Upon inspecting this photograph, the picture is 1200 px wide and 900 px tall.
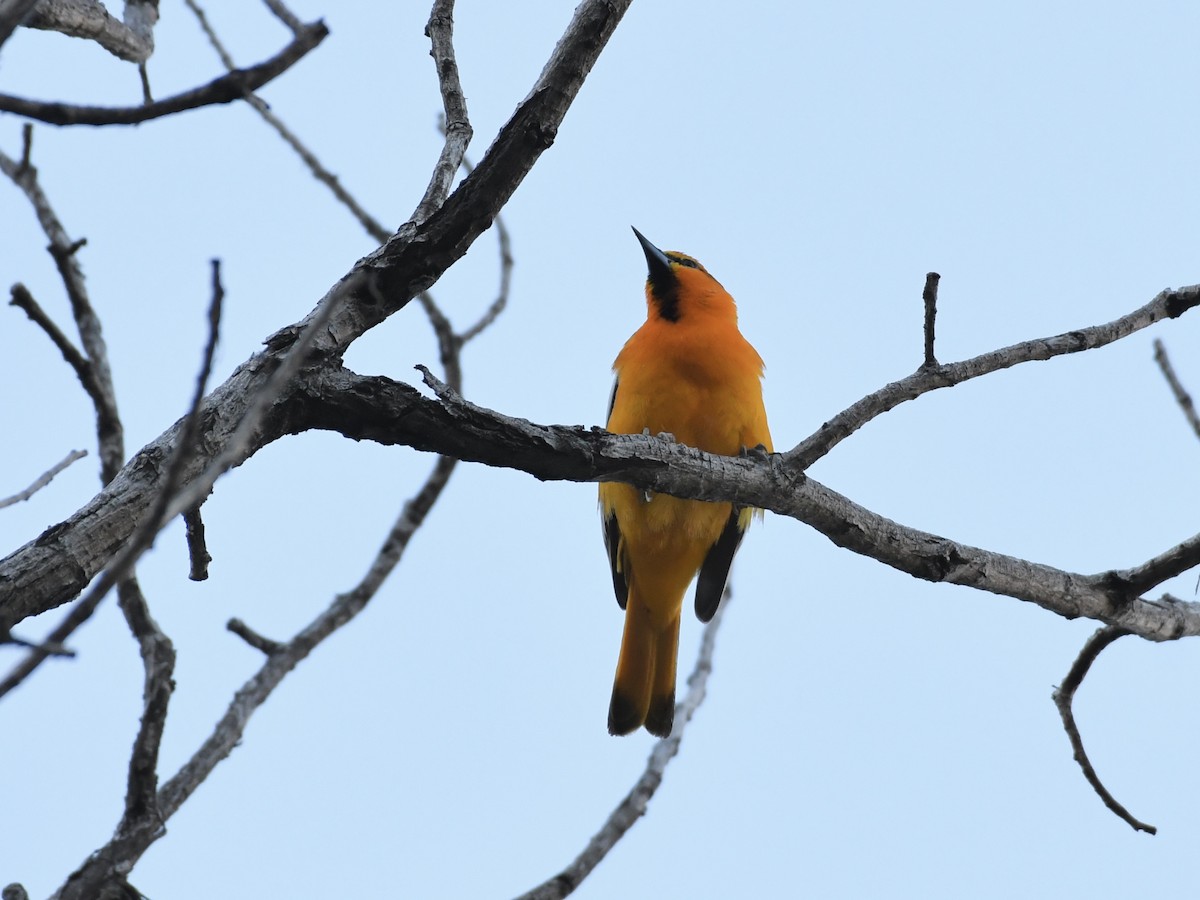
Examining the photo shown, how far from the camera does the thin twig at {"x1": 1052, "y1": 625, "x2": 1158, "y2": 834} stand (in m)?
3.29

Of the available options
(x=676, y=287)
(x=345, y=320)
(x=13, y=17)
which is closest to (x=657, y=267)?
(x=676, y=287)

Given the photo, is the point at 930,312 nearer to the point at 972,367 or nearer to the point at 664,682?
the point at 972,367

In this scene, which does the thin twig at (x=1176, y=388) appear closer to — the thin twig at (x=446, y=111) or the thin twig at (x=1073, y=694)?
the thin twig at (x=1073, y=694)

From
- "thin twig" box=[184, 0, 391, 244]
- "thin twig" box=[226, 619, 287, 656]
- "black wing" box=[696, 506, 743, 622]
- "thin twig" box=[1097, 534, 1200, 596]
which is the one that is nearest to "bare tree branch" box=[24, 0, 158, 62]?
"thin twig" box=[184, 0, 391, 244]

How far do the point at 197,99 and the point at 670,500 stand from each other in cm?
361

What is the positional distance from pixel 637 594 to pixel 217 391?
11.2 ft

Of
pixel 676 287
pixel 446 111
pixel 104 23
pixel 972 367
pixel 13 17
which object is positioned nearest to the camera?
pixel 13 17

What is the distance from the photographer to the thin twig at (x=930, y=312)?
280 cm

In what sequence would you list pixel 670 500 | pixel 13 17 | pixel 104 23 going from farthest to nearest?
pixel 670 500
pixel 104 23
pixel 13 17

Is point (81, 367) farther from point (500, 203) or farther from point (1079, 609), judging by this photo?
point (1079, 609)

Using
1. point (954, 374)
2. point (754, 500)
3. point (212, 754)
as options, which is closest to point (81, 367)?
point (212, 754)

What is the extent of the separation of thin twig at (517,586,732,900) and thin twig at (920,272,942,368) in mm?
1830

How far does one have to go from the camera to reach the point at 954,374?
2.96 metres

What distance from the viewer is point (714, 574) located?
527 cm
